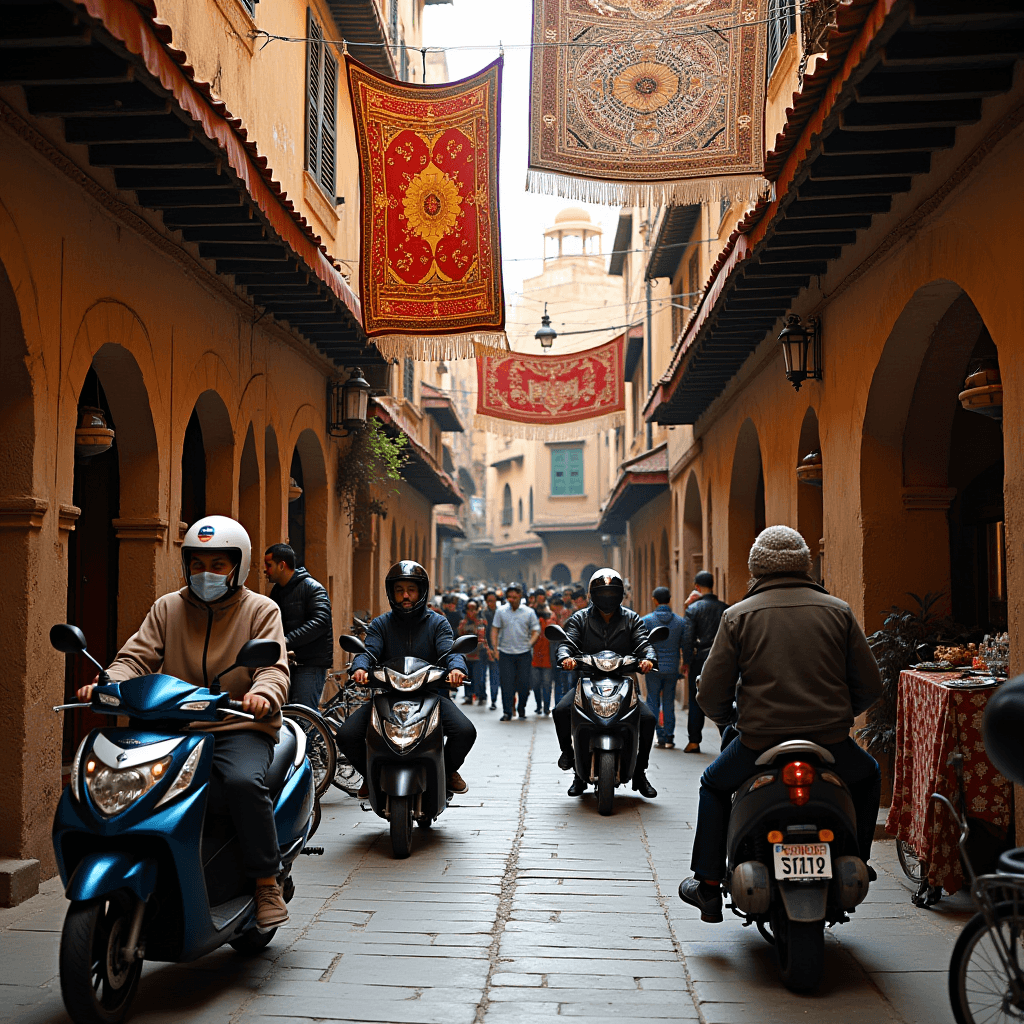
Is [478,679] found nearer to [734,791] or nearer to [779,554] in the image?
[734,791]

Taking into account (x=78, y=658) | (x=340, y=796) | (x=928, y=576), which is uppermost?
(x=928, y=576)

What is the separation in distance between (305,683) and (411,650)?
71.3 inches

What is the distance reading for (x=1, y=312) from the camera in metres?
6.60

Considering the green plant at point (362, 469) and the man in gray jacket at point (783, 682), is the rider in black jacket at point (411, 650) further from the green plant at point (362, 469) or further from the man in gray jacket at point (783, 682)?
the green plant at point (362, 469)

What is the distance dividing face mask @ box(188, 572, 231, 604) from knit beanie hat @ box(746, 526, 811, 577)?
2.35 meters

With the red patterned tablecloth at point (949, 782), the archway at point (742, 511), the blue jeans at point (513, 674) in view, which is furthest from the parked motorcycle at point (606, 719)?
the blue jeans at point (513, 674)

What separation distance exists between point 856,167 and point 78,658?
6.78m

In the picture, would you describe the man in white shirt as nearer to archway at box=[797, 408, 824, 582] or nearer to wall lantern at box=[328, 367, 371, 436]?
wall lantern at box=[328, 367, 371, 436]

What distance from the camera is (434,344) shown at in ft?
35.2

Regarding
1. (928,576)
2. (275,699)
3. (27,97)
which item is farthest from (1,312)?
(928,576)

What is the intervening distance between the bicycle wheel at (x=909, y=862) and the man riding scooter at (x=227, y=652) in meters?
3.49

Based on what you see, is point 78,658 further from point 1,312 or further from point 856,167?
point 856,167

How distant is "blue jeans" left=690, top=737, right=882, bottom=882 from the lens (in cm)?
513

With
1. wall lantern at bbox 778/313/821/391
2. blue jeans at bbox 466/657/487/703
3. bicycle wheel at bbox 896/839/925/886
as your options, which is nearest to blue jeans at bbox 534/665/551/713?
blue jeans at bbox 466/657/487/703
